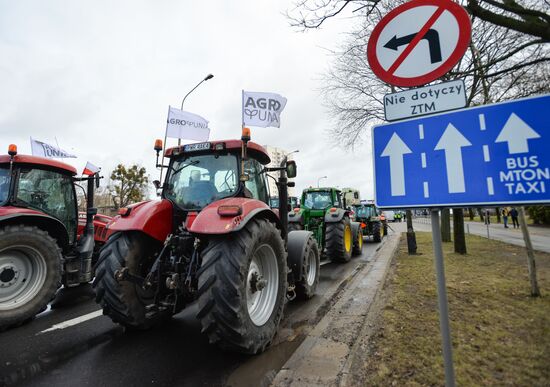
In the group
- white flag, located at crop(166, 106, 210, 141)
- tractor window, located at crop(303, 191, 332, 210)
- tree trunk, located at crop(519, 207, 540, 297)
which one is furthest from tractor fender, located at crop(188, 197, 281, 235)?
white flag, located at crop(166, 106, 210, 141)

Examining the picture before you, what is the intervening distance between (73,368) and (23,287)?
2.10 metres

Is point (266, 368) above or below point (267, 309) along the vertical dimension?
below

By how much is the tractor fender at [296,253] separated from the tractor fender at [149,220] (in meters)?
2.00

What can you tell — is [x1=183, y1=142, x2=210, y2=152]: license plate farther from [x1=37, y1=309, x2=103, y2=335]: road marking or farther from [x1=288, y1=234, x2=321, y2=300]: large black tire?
[x1=37, y1=309, x2=103, y2=335]: road marking

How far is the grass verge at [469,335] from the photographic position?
8.20 ft

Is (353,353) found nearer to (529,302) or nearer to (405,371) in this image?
(405,371)

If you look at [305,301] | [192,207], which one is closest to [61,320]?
[192,207]

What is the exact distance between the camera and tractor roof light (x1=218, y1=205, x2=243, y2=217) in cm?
296

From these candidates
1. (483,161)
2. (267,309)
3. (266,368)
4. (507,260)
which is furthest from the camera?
(507,260)

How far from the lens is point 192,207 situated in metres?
3.92

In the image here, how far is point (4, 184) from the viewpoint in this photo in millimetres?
4797

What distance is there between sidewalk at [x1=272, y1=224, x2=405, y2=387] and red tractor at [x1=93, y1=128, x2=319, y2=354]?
44 centimetres

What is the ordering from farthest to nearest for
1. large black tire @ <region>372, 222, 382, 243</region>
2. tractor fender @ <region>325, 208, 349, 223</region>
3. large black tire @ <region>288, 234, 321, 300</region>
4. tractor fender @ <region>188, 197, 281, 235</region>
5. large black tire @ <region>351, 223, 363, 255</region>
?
large black tire @ <region>372, 222, 382, 243</region>
large black tire @ <region>351, 223, 363, 255</region>
tractor fender @ <region>325, 208, 349, 223</region>
large black tire @ <region>288, 234, 321, 300</region>
tractor fender @ <region>188, 197, 281, 235</region>

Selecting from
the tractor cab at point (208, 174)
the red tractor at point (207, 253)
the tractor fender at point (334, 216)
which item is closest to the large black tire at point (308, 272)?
the red tractor at point (207, 253)
